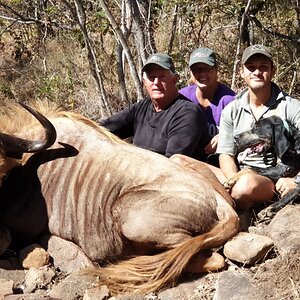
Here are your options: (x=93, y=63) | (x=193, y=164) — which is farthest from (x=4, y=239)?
(x=93, y=63)

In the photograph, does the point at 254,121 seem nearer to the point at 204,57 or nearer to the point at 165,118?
the point at 165,118

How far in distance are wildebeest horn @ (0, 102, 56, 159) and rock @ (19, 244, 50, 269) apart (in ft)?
2.55

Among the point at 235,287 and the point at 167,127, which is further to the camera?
the point at 167,127

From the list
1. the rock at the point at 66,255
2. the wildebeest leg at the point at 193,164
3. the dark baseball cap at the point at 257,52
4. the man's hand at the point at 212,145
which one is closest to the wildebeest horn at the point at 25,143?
the rock at the point at 66,255

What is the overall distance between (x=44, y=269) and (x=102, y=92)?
3499 millimetres

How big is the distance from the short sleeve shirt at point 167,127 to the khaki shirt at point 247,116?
280mm

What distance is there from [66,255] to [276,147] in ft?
6.39

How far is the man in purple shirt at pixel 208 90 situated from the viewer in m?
5.91

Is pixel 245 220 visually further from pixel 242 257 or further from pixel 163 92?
pixel 163 92

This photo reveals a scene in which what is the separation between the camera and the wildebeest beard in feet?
15.8

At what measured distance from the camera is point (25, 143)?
→ 4828 millimetres

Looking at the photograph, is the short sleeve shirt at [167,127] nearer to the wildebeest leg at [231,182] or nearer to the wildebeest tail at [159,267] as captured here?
the wildebeest leg at [231,182]

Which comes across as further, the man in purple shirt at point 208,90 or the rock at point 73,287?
the man in purple shirt at point 208,90

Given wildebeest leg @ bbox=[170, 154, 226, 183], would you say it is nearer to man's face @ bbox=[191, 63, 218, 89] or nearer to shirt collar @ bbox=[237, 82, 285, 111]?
shirt collar @ bbox=[237, 82, 285, 111]
